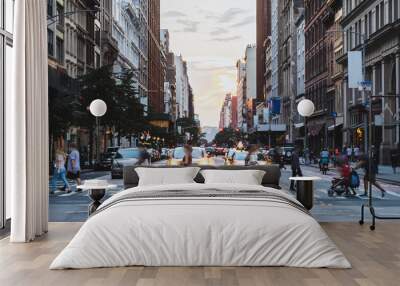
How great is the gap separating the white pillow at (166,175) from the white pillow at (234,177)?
266mm

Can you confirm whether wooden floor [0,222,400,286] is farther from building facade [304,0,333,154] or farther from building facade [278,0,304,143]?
building facade [278,0,304,143]

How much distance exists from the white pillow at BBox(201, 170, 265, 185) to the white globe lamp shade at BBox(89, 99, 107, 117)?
6.33 metres

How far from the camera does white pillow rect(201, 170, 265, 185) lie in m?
9.00

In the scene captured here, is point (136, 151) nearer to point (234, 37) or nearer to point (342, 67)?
point (234, 37)

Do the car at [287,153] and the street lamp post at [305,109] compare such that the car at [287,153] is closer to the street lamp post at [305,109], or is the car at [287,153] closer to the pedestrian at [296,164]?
the pedestrian at [296,164]

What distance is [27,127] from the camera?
7758 millimetres

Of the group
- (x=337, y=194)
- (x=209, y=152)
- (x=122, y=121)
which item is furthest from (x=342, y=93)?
(x=122, y=121)

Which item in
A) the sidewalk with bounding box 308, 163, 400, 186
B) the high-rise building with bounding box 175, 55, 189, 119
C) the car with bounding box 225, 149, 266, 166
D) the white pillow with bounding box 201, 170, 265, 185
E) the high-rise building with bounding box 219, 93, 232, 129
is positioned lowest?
the sidewalk with bounding box 308, 163, 400, 186

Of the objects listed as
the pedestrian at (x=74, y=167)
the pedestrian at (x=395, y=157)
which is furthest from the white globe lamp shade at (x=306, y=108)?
the pedestrian at (x=74, y=167)

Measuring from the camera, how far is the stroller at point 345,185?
12.2m

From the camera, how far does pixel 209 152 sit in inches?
556

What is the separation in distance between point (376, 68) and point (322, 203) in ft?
10.7

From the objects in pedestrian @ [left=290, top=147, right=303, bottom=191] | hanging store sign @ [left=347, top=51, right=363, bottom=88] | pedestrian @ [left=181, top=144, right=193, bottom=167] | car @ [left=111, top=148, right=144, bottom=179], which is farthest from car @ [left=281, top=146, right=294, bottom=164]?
car @ [left=111, top=148, right=144, bottom=179]

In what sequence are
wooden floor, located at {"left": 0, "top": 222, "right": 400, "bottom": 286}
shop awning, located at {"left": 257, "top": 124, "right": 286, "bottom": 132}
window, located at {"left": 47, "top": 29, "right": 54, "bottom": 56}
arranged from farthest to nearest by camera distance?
1. window, located at {"left": 47, "top": 29, "right": 54, "bottom": 56}
2. shop awning, located at {"left": 257, "top": 124, "right": 286, "bottom": 132}
3. wooden floor, located at {"left": 0, "top": 222, "right": 400, "bottom": 286}
